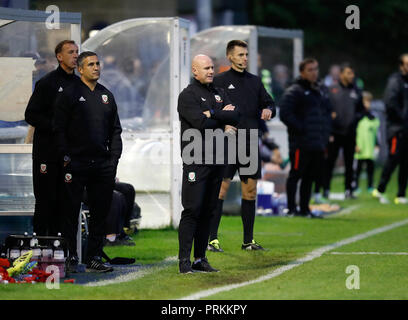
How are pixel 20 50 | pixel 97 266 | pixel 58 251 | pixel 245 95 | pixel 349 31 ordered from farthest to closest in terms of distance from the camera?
pixel 349 31, pixel 245 95, pixel 20 50, pixel 97 266, pixel 58 251

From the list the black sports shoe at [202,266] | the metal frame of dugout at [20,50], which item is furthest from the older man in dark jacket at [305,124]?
the black sports shoe at [202,266]

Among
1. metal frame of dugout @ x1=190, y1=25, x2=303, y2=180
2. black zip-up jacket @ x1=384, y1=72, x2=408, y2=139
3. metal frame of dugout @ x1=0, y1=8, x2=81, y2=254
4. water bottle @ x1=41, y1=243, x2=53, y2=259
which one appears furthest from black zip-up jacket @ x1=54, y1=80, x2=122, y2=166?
black zip-up jacket @ x1=384, y1=72, x2=408, y2=139

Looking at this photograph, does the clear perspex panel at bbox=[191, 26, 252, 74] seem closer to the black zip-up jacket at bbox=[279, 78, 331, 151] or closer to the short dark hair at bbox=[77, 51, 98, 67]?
the black zip-up jacket at bbox=[279, 78, 331, 151]

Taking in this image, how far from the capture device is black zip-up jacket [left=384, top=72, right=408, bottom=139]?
19906mm

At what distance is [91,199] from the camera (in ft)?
39.1

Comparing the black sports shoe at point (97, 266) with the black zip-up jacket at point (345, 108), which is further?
the black zip-up jacket at point (345, 108)

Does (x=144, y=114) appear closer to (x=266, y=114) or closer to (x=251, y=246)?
(x=251, y=246)

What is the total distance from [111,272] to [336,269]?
85.8 inches

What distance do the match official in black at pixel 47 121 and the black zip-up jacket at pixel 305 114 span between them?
6.00 meters

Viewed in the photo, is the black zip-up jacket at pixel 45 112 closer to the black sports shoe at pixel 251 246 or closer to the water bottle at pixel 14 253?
the water bottle at pixel 14 253

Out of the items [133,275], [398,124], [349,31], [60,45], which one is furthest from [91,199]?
[349,31]

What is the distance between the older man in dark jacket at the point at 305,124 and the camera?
58.2 feet

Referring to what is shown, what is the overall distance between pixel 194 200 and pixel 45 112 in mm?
1784
